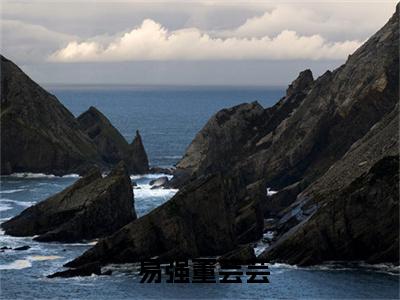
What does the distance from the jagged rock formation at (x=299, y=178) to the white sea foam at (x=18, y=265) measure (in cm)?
563

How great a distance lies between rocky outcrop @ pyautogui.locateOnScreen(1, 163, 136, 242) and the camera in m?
104

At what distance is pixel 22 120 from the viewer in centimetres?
17200

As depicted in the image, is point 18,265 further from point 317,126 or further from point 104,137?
point 104,137

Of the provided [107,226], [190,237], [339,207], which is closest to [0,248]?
[107,226]

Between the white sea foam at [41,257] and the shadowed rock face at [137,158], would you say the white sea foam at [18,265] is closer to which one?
the white sea foam at [41,257]

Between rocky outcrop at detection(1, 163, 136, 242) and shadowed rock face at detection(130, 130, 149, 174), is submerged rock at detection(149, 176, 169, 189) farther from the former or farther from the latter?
rocky outcrop at detection(1, 163, 136, 242)

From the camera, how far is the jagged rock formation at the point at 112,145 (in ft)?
570

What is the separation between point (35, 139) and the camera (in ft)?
557

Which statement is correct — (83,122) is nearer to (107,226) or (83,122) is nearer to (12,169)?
(12,169)

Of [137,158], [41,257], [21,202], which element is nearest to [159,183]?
[137,158]

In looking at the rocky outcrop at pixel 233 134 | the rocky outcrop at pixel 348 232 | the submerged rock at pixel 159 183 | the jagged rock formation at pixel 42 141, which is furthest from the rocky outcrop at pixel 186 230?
the jagged rock formation at pixel 42 141

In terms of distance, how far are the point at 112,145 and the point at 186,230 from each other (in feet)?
310

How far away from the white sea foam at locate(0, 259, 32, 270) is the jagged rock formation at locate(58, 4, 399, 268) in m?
5.63

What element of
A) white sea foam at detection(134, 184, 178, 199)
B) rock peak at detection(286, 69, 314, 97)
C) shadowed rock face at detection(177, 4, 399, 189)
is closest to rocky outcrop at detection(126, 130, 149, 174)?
shadowed rock face at detection(177, 4, 399, 189)
